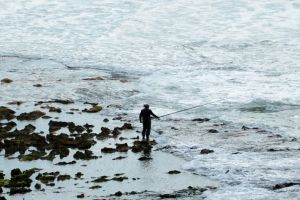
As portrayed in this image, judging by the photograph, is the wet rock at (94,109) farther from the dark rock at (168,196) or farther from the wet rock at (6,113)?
the dark rock at (168,196)

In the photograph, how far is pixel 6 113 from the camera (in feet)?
93.8

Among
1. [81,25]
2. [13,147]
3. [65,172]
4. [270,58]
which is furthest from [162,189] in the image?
[81,25]

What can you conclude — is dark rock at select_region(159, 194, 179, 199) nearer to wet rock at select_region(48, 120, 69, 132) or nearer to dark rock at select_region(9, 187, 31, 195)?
dark rock at select_region(9, 187, 31, 195)

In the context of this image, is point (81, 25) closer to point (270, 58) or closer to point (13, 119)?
point (270, 58)

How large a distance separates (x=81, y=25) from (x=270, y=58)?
1855 cm

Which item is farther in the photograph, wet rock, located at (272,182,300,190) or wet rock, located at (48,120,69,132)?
wet rock, located at (48,120,69,132)

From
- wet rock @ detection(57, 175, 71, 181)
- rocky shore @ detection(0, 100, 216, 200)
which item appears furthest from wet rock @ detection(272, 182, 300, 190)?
wet rock @ detection(57, 175, 71, 181)

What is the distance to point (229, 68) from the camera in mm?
41344

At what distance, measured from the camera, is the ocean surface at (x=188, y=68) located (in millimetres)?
22391

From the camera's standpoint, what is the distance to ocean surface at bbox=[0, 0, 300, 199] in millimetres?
22391

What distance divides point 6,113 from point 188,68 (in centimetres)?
1598

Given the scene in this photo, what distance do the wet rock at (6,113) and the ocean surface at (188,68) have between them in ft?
10.6

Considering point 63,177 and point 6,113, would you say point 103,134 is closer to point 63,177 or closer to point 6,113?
point 6,113

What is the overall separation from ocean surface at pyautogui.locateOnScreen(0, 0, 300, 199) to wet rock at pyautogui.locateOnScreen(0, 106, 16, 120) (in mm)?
3245
